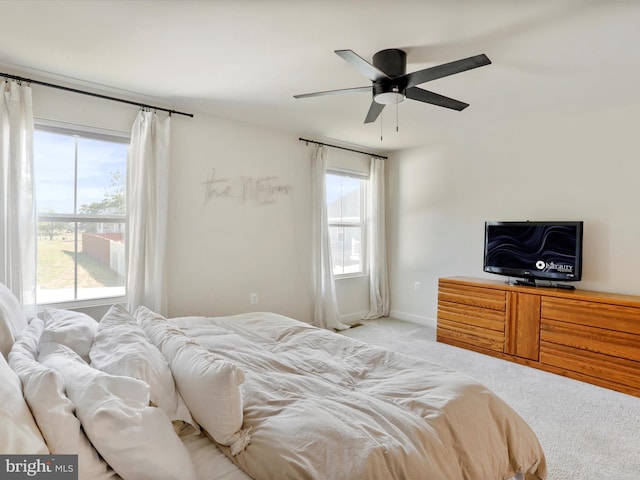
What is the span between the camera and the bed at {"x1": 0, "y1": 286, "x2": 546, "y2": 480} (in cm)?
98

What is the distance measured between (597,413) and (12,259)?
4475 millimetres

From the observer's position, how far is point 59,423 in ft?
3.17

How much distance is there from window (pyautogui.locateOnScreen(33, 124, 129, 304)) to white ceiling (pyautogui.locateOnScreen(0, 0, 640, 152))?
53 centimetres

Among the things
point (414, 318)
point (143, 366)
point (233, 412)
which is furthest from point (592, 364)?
point (143, 366)

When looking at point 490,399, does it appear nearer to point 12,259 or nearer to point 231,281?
point 231,281

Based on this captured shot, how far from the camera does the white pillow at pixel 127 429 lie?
96cm

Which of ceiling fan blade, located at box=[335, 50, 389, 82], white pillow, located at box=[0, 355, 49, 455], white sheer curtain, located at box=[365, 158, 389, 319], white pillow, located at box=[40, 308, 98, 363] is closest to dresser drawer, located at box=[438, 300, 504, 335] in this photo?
white sheer curtain, located at box=[365, 158, 389, 319]

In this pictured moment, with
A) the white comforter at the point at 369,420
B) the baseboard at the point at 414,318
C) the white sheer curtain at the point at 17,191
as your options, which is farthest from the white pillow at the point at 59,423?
the baseboard at the point at 414,318

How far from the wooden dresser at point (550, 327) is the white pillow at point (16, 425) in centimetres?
381

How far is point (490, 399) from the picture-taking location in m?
1.57

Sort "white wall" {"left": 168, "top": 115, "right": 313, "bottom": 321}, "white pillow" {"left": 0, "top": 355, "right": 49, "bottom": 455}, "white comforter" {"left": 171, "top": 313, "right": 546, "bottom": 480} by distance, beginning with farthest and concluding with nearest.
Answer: "white wall" {"left": 168, "top": 115, "right": 313, "bottom": 321} → "white comforter" {"left": 171, "top": 313, "right": 546, "bottom": 480} → "white pillow" {"left": 0, "top": 355, "right": 49, "bottom": 455}

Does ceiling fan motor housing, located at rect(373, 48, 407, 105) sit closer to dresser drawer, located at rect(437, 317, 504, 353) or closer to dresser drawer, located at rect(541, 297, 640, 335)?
dresser drawer, located at rect(541, 297, 640, 335)

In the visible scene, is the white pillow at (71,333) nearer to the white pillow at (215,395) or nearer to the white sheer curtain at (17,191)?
the white pillow at (215,395)

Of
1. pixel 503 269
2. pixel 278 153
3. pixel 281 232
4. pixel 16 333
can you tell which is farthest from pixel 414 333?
pixel 16 333
